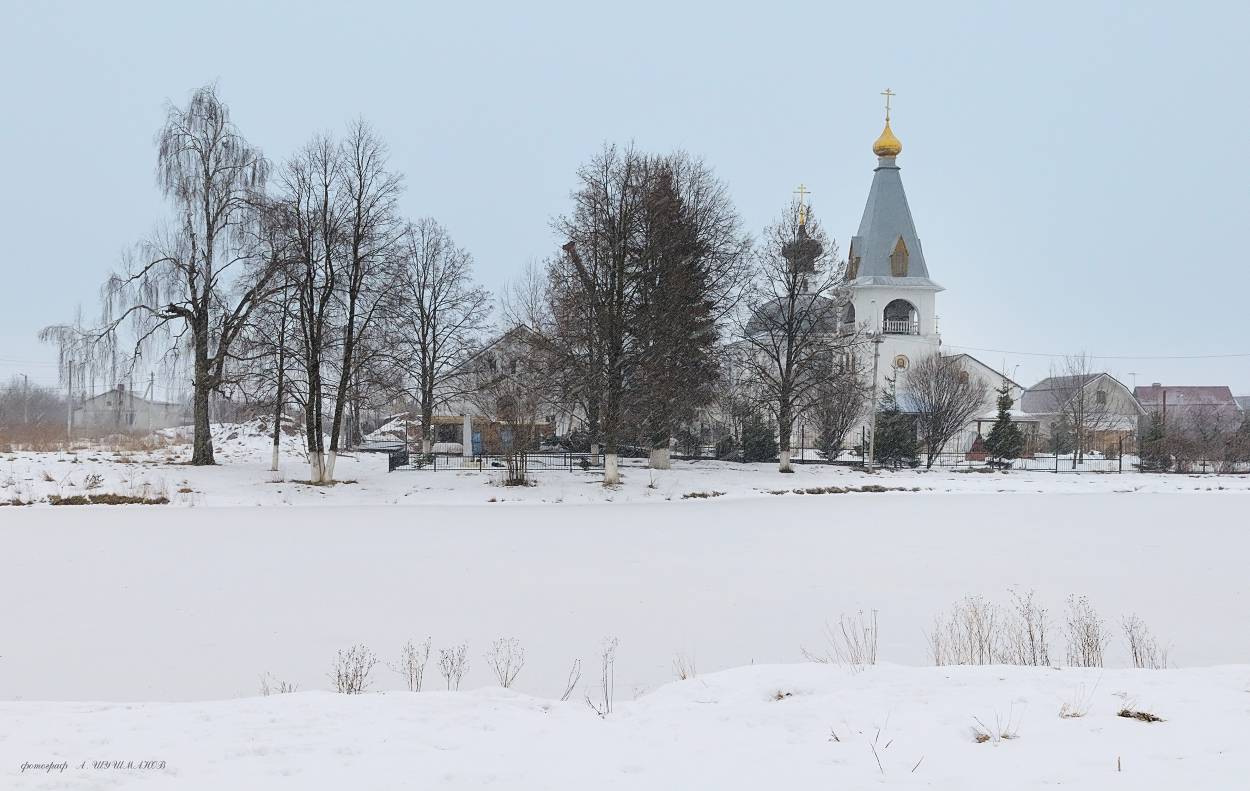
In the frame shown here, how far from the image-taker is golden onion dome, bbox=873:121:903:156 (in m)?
54.2

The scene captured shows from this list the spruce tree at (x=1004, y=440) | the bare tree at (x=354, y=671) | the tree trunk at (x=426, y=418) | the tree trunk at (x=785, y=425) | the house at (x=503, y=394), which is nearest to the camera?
the bare tree at (x=354, y=671)

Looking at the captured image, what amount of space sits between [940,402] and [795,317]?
43.9ft

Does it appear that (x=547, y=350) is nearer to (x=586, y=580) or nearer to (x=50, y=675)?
(x=586, y=580)

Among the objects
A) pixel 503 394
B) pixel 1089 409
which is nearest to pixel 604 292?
pixel 503 394

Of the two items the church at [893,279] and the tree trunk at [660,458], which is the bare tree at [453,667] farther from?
the church at [893,279]

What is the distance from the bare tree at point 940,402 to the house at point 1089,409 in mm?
6935

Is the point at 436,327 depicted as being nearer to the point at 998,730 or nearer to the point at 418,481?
the point at 418,481

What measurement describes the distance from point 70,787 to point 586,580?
8556 mm

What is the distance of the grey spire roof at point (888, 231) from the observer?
55250 mm

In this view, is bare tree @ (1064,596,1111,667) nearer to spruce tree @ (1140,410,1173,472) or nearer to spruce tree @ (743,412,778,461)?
spruce tree @ (743,412,778,461)

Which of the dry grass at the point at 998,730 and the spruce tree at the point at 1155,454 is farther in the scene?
the spruce tree at the point at 1155,454

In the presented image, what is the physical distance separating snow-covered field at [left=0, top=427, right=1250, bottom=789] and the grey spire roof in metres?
33.8

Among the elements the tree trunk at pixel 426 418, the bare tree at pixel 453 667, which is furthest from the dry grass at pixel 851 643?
the tree trunk at pixel 426 418

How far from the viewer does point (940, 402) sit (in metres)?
44.4
